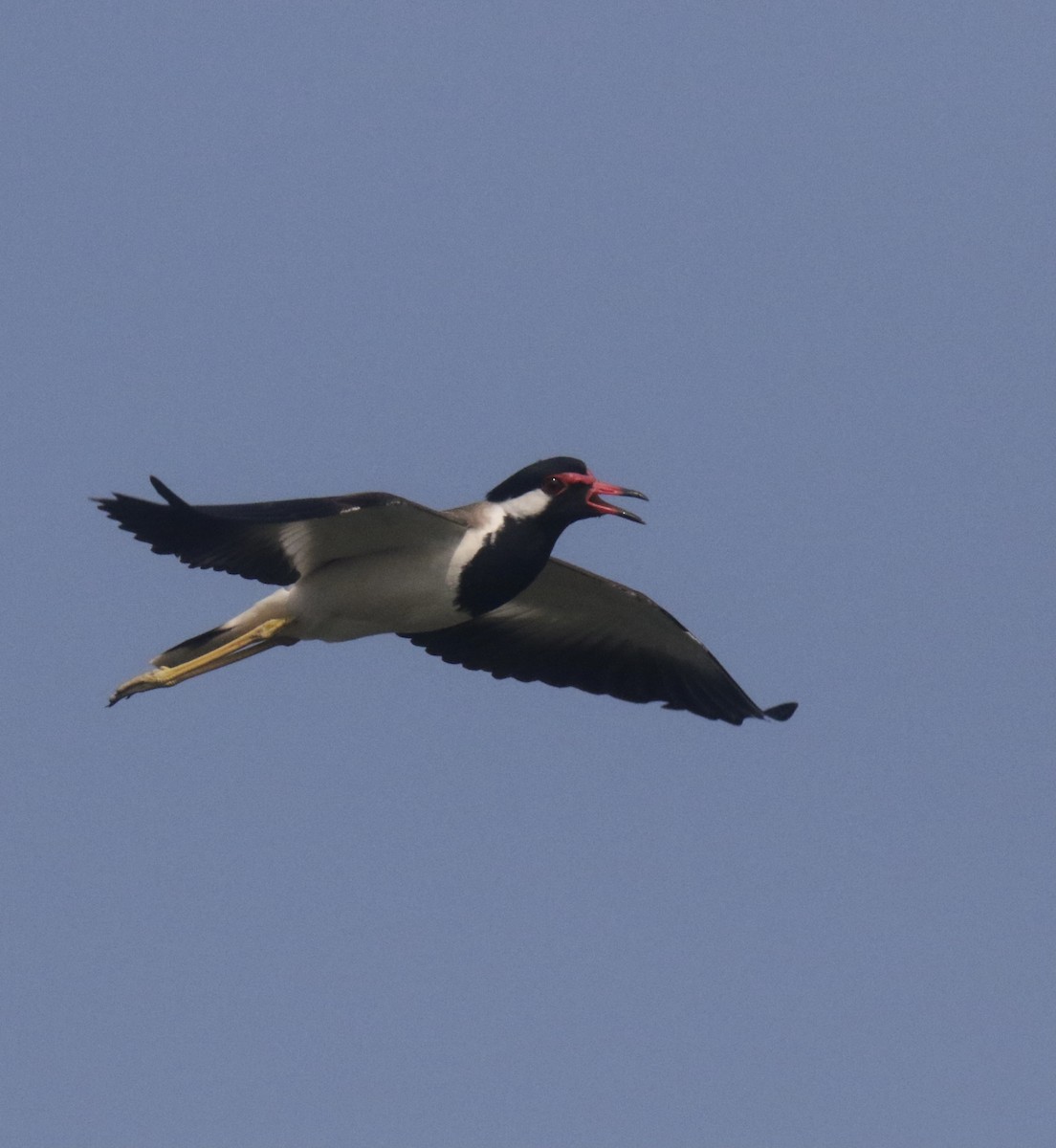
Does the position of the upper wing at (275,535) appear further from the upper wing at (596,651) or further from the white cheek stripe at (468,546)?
the upper wing at (596,651)

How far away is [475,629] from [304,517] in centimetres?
318

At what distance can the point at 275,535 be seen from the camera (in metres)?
12.4

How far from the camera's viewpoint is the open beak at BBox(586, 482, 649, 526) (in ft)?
41.6

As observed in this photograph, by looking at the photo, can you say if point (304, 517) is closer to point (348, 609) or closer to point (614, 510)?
point (348, 609)

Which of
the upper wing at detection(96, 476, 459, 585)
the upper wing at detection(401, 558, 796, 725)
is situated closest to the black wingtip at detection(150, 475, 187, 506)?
the upper wing at detection(96, 476, 459, 585)

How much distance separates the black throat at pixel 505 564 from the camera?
40.5ft

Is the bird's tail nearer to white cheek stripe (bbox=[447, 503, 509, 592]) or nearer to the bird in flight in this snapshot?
the bird in flight

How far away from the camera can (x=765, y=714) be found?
14.0 m

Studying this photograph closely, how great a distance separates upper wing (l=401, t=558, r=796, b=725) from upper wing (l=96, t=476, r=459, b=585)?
5.36 feet

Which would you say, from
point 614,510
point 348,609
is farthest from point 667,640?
point 348,609

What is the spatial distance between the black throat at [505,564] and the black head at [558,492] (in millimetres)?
80

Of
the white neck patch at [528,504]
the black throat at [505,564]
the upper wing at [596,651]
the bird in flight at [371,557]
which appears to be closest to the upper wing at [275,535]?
the bird in flight at [371,557]

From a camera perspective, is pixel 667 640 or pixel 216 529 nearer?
pixel 216 529

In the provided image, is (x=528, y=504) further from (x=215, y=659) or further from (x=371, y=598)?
(x=215, y=659)
